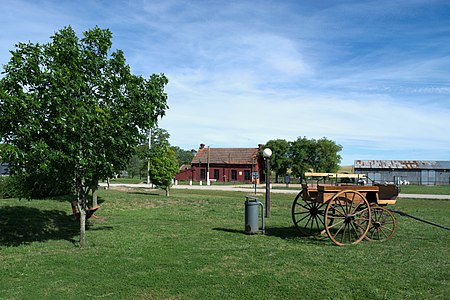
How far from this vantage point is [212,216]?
601 inches

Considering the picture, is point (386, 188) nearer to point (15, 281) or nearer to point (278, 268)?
point (278, 268)

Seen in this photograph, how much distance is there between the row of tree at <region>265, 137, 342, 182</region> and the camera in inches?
2458

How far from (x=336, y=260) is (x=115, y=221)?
7973 mm

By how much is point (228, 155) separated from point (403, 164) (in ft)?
113

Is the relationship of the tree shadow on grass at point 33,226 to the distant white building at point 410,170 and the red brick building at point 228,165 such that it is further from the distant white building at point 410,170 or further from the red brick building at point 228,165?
the distant white building at point 410,170

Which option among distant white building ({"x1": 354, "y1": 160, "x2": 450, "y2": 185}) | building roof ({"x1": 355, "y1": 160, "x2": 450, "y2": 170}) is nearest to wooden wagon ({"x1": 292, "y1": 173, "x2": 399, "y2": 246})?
distant white building ({"x1": 354, "y1": 160, "x2": 450, "y2": 185})

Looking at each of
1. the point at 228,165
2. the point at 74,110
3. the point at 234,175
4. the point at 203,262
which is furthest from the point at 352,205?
the point at 228,165

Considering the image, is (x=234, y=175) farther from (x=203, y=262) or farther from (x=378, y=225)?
(x=203, y=262)

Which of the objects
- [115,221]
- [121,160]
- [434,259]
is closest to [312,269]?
[434,259]

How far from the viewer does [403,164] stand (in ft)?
246

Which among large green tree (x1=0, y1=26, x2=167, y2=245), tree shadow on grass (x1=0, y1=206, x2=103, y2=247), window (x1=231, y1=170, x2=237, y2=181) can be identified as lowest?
tree shadow on grass (x1=0, y1=206, x2=103, y2=247)

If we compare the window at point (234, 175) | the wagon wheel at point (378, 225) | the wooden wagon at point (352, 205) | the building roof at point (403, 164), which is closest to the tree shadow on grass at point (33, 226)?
the wooden wagon at point (352, 205)

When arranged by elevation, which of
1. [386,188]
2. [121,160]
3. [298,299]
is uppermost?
[121,160]

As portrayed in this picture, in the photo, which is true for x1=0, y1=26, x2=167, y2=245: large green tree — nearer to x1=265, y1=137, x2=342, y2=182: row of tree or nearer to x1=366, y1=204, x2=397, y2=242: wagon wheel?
x1=366, y1=204, x2=397, y2=242: wagon wheel
